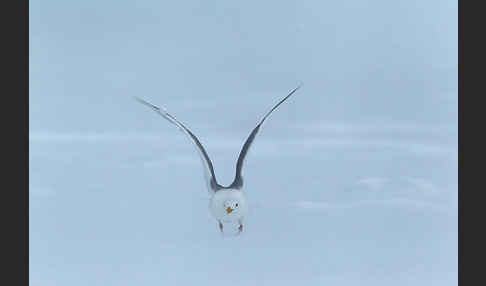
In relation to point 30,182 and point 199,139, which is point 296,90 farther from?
point 30,182

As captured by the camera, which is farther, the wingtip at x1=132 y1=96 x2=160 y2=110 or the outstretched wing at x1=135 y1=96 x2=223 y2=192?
the wingtip at x1=132 y1=96 x2=160 y2=110

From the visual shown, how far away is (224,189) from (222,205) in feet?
0.27

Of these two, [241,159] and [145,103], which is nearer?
[241,159]

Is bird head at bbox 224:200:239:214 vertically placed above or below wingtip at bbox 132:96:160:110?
below

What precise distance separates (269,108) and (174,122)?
527mm

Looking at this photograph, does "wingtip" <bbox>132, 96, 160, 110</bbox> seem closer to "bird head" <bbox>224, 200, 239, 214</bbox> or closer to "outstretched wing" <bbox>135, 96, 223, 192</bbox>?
"outstretched wing" <bbox>135, 96, 223, 192</bbox>

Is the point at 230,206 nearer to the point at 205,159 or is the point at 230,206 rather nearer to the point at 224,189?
the point at 224,189

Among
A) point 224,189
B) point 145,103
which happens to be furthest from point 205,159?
point 145,103

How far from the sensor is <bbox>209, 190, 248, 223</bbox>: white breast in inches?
119

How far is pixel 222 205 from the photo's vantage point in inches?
119

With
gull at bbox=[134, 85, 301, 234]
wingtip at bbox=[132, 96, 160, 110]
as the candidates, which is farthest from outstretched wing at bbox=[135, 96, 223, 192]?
wingtip at bbox=[132, 96, 160, 110]

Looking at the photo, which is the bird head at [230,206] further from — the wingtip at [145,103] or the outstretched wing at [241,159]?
→ the wingtip at [145,103]

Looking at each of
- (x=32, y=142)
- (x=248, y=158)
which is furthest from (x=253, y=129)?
(x=32, y=142)

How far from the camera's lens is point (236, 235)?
322 centimetres
